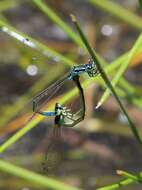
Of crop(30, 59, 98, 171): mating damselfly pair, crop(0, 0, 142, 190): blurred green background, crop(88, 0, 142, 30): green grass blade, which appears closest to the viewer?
crop(30, 59, 98, 171): mating damselfly pair

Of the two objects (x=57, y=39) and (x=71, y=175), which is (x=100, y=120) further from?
(x=57, y=39)

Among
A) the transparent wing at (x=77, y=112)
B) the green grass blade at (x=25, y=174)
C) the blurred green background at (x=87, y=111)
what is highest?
the blurred green background at (x=87, y=111)

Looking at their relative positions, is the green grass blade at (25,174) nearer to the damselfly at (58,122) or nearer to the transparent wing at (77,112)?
the damselfly at (58,122)

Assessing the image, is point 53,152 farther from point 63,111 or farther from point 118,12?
point 118,12

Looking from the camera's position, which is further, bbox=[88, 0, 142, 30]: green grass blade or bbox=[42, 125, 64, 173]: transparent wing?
bbox=[88, 0, 142, 30]: green grass blade

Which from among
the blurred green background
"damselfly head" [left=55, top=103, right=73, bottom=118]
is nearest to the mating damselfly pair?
"damselfly head" [left=55, top=103, right=73, bottom=118]

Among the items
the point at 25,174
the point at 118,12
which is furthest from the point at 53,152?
the point at 118,12

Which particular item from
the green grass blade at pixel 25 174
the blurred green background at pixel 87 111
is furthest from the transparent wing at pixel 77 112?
the blurred green background at pixel 87 111

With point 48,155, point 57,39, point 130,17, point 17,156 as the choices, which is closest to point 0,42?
point 57,39

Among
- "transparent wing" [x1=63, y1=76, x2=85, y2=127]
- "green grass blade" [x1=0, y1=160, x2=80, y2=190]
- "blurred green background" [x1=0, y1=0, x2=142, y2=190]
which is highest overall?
"blurred green background" [x1=0, y1=0, x2=142, y2=190]

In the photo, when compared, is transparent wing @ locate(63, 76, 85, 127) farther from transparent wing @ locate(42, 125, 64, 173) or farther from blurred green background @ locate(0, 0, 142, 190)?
blurred green background @ locate(0, 0, 142, 190)

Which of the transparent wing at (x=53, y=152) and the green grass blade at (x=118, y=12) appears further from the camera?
the green grass blade at (x=118, y=12)
